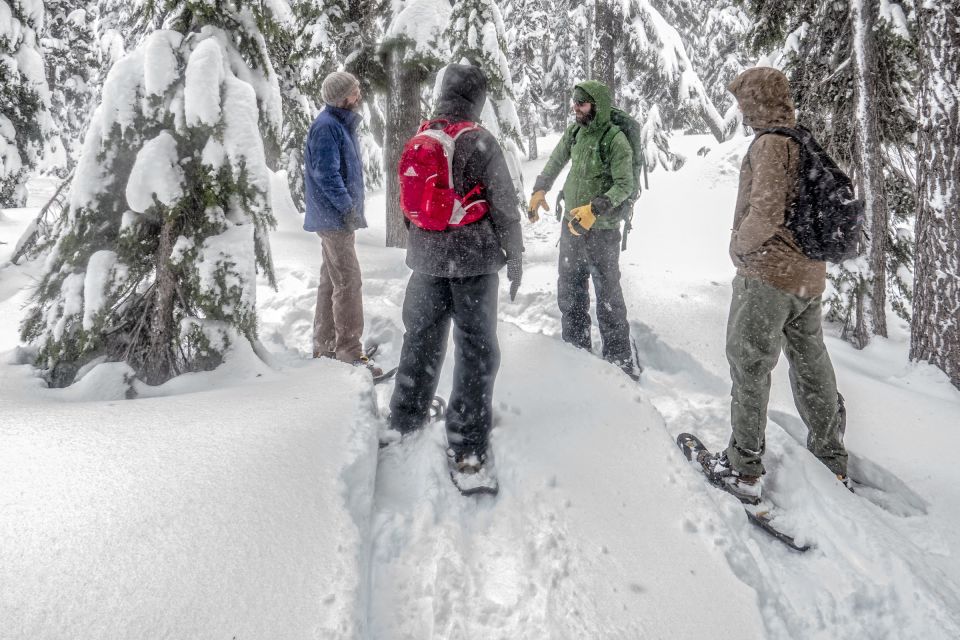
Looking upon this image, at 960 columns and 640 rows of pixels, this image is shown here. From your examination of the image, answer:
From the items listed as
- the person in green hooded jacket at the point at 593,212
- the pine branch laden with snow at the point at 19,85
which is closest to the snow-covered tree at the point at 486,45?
the person in green hooded jacket at the point at 593,212

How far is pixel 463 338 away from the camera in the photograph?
3.03 m

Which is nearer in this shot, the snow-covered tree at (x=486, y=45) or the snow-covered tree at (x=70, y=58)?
the snow-covered tree at (x=486, y=45)

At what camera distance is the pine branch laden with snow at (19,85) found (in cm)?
1105

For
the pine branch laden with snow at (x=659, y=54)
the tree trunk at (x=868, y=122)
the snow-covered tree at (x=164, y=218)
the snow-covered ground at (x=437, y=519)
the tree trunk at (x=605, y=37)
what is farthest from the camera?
the pine branch laden with snow at (x=659, y=54)

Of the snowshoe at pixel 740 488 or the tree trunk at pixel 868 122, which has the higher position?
the tree trunk at pixel 868 122

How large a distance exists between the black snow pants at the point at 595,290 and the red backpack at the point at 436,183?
2.01 metres

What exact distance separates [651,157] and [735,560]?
659 inches

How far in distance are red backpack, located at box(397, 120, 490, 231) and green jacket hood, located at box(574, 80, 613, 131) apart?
1.89m

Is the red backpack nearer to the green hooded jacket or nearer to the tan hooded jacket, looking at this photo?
the tan hooded jacket

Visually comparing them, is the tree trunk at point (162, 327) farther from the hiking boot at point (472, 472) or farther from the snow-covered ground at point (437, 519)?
the hiking boot at point (472, 472)

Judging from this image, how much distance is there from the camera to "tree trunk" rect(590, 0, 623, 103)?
Result: 14.2 m

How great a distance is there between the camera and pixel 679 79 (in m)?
15.7

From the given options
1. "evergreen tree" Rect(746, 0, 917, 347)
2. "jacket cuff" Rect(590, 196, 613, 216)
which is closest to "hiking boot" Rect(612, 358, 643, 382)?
"jacket cuff" Rect(590, 196, 613, 216)

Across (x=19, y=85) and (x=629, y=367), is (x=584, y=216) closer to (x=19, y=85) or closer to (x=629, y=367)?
(x=629, y=367)
